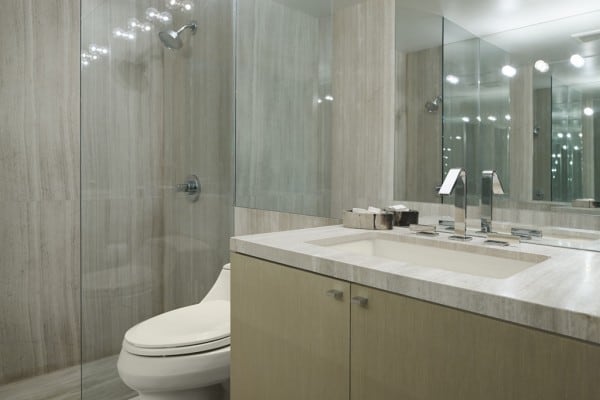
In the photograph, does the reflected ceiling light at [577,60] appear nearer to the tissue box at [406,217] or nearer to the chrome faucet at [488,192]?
the chrome faucet at [488,192]

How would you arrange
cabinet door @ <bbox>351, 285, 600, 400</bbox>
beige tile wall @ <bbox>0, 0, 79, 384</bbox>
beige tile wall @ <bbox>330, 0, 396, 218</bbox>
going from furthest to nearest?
beige tile wall @ <bbox>0, 0, 79, 384</bbox> → beige tile wall @ <bbox>330, 0, 396, 218</bbox> → cabinet door @ <bbox>351, 285, 600, 400</bbox>

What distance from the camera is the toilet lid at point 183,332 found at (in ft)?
4.21

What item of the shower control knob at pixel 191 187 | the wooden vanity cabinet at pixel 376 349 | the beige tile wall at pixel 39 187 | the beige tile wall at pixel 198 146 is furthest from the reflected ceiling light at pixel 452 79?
the beige tile wall at pixel 39 187

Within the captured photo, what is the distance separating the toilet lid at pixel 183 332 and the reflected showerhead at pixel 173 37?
3.88 feet

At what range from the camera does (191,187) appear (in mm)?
1841

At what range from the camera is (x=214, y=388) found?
1.57 m

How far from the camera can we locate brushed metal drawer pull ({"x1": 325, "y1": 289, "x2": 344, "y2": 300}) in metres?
0.81

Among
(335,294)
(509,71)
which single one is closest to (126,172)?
(335,294)

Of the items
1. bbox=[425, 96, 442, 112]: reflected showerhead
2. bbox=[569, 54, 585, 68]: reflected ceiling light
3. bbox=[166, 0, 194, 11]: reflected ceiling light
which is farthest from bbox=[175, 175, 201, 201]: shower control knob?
bbox=[569, 54, 585, 68]: reflected ceiling light

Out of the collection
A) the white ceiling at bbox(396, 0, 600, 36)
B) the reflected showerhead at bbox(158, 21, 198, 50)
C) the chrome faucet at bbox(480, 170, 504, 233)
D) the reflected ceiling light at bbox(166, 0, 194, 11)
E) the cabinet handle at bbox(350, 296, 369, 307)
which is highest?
the reflected ceiling light at bbox(166, 0, 194, 11)

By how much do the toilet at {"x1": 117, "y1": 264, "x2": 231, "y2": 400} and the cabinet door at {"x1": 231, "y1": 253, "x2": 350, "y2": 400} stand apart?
0.26 m

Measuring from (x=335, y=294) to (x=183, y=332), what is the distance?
812 mm

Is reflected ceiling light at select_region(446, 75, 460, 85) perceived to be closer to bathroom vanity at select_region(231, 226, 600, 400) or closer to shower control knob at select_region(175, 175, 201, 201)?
bathroom vanity at select_region(231, 226, 600, 400)

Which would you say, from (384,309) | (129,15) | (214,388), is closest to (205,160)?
(129,15)
